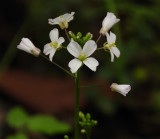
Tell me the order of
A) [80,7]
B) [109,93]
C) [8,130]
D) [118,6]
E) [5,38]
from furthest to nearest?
[5,38]
[80,7]
[109,93]
[118,6]
[8,130]

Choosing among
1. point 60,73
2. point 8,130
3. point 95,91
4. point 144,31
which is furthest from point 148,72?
point 8,130

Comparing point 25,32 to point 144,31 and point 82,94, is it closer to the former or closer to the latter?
point 82,94

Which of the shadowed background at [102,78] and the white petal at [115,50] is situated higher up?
the shadowed background at [102,78]

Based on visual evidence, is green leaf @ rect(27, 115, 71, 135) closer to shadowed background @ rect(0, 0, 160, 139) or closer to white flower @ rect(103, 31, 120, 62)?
white flower @ rect(103, 31, 120, 62)

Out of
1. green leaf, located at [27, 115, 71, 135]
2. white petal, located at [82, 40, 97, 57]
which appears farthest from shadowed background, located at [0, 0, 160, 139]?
white petal, located at [82, 40, 97, 57]

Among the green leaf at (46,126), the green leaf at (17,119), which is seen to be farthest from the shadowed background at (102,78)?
the green leaf at (46,126)

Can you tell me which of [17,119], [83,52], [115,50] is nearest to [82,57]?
[83,52]

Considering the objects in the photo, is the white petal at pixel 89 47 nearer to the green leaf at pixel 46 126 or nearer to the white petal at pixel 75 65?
the white petal at pixel 75 65
